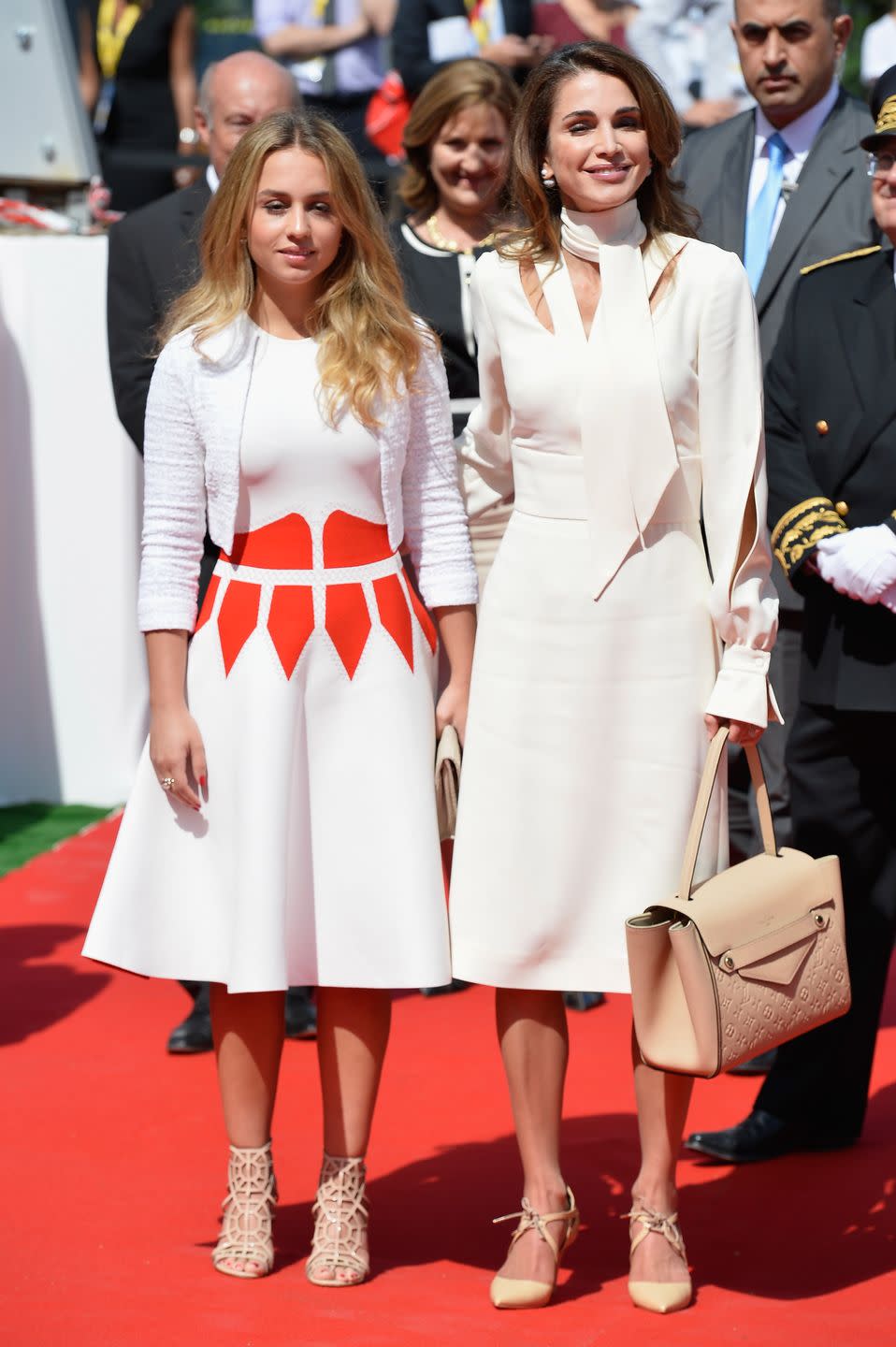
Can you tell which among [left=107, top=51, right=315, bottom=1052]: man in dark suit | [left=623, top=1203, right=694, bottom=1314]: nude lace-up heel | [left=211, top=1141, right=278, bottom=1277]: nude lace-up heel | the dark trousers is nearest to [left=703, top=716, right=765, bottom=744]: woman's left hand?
the dark trousers

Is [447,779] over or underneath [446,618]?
underneath

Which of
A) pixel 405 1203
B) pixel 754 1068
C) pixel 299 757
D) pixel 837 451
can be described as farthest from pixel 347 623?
pixel 754 1068

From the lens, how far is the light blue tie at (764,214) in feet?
16.2

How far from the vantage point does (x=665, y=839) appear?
10.9ft

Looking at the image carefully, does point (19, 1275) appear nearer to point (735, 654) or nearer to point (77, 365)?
point (735, 654)

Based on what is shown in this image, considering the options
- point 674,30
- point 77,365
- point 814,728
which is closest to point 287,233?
point 814,728

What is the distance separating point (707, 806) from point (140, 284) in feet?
7.05

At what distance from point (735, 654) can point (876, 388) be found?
0.77 metres

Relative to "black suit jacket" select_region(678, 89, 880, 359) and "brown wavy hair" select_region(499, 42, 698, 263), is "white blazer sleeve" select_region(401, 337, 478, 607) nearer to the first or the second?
"brown wavy hair" select_region(499, 42, 698, 263)

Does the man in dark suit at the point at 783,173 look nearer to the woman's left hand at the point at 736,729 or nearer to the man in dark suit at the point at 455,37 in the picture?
the woman's left hand at the point at 736,729

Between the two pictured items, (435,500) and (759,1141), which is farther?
(759,1141)

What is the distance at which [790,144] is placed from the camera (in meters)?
5.02

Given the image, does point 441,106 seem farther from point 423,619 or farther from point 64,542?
point 64,542

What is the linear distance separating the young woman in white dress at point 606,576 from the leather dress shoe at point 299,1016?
1539 mm
